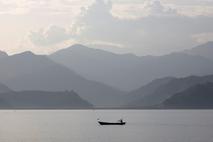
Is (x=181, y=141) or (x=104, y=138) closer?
(x=181, y=141)

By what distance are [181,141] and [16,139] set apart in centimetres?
4446

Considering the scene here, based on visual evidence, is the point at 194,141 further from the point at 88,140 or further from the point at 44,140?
the point at 44,140

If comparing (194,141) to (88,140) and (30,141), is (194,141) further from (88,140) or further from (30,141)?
(30,141)

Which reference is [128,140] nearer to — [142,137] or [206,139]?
[142,137]

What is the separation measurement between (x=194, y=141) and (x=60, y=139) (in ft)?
118

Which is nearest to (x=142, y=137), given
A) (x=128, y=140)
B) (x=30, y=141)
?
(x=128, y=140)

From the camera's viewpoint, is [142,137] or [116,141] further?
[142,137]

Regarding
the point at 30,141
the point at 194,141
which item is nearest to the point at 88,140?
the point at 30,141

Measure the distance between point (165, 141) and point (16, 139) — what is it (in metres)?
40.2

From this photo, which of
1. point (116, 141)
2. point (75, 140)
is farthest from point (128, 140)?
point (75, 140)

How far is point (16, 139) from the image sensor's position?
154 m

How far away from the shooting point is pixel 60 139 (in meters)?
155

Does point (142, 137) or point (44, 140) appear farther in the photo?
point (142, 137)

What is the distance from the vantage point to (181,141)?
15188 cm
